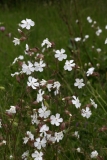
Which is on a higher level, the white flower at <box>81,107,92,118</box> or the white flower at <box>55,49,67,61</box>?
the white flower at <box>55,49,67,61</box>

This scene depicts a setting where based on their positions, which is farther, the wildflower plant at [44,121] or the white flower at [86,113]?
the white flower at [86,113]

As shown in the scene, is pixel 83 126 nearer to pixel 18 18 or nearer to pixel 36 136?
pixel 36 136

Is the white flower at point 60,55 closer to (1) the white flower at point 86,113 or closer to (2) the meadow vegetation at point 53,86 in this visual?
(2) the meadow vegetation at point 53,86

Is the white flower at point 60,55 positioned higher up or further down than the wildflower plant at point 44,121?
higher up

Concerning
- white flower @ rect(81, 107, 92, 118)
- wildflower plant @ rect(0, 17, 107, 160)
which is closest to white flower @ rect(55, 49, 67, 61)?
wildflower plant @ rect(0, 17, 107, 160)

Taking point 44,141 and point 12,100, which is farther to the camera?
point 12,100


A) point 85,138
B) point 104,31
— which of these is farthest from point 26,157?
point 104,31

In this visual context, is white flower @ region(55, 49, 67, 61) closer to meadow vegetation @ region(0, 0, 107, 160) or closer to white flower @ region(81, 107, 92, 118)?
meadow vegetation @ region(0, 0, 107, 160)

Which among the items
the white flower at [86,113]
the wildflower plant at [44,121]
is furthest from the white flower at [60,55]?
the white flower at [86,113]
